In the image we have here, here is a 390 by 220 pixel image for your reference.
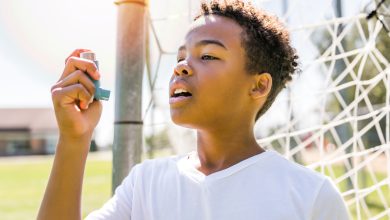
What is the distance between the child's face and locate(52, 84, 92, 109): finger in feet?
0.62

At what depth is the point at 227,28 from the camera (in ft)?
3.21

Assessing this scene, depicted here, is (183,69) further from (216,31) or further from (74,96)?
(74,96)

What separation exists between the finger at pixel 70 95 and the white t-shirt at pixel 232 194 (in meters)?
0.24

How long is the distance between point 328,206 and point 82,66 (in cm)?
47

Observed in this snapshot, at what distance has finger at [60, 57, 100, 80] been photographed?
774mm

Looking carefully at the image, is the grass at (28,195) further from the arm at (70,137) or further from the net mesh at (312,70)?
the arm at (70,137)

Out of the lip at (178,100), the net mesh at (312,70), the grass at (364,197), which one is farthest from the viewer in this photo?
the grass at (364,197)

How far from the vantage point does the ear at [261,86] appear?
3.30 ft

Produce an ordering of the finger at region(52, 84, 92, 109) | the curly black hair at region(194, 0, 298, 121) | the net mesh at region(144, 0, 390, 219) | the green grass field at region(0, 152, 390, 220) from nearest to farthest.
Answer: the finger at region(52, 84, 92, 109), the curly black hair at region(194, 0, 298, 121), the net mesh at region(144, 0, 390, 219), the green grass field at region(0, 152, 390, 220)

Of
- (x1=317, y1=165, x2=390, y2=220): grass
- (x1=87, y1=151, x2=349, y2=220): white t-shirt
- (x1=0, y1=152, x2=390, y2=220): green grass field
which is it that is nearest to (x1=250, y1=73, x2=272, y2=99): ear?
(x1=87, y1=151, x2=349, y2=220): white t-shirt

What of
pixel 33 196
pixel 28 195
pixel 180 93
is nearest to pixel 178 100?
pixel 180 93

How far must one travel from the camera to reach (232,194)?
861 millimetres

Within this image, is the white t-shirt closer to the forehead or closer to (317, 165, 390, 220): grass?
the forehead

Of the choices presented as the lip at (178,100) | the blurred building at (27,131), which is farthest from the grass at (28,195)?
the blurred building at (27,131)
